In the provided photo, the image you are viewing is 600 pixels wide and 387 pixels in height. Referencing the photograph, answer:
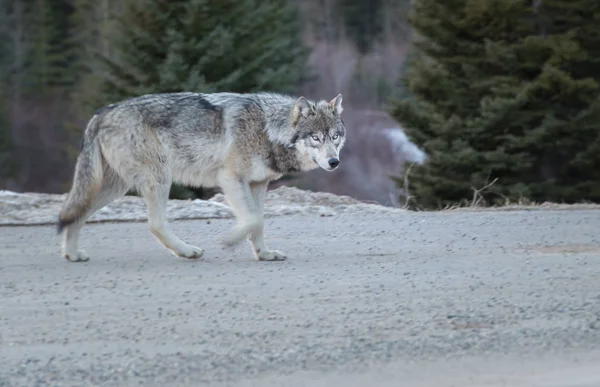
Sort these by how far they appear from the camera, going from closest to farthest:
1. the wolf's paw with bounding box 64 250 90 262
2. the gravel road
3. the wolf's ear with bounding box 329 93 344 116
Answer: the gravel road
the wolf's paw with bounding box 64 250 90 262
the wolf's ear with bounding box 329 93 344 116

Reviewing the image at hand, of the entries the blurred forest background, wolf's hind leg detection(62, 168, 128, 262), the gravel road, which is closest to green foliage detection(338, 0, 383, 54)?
the blurred forest background

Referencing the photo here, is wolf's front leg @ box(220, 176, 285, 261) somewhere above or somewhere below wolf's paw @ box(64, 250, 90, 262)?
above

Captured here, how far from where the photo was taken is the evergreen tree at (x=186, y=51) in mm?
31172

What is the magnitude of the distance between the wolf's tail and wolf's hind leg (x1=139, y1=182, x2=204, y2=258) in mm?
455

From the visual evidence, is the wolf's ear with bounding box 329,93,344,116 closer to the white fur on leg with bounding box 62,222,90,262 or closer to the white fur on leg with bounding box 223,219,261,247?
the white fur on leg with bounding box 223,219,261,247

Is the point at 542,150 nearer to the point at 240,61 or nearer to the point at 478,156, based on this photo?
the point at 478,156

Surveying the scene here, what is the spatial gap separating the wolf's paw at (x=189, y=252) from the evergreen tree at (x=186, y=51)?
20.5 meters

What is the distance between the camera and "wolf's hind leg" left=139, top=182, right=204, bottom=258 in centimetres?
984

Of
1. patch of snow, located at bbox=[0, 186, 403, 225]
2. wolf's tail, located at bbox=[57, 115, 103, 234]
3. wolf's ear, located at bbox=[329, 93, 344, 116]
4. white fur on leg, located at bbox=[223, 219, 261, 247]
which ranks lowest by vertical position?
white fur on leg, located at bbox=[223, 219, 261, 247]

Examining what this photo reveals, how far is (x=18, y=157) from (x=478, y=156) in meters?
30.1

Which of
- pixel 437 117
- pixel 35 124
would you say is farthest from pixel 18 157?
pixel 437 117

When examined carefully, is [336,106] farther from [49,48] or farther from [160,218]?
[49,48]

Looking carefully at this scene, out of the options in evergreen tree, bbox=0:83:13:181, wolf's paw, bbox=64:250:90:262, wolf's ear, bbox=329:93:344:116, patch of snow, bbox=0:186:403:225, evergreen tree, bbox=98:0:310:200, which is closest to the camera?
wolf's paw, bbox=64:250:90:262

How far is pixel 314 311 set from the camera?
7.67m
